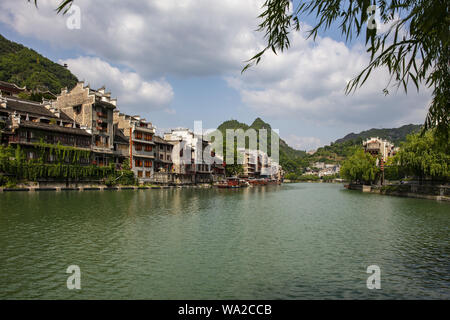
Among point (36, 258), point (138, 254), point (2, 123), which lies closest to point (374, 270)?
point (138, 254)

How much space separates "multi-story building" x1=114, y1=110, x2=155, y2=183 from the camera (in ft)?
229

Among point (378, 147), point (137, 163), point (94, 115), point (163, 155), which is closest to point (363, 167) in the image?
point (163, 155)

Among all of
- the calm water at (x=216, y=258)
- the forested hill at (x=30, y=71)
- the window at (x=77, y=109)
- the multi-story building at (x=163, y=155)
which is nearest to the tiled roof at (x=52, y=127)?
the window at (x=77, y=109)

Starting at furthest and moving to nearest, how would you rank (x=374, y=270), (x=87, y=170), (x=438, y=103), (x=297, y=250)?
1. (x=87, y=170)
2. (x=297, y=250)
3. (x=374, y=270)
4. (x=438, y=103)

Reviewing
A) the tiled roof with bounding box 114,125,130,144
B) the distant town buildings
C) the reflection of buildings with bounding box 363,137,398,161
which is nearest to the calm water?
the distant town buildings

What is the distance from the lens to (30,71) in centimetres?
10425

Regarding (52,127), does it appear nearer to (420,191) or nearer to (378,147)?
(420,191)

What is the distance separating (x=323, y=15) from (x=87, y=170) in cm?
5811

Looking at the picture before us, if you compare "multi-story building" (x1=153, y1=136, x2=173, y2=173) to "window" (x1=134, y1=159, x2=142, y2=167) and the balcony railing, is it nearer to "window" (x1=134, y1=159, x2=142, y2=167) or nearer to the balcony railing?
"window" (x1=134, y1=159, x2=142, y2=167)

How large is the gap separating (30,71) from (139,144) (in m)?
61.2

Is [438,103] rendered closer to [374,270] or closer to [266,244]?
[374,270]

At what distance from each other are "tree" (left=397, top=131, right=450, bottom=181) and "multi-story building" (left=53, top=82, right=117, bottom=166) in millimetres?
53776

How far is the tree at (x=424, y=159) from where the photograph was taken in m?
45.0

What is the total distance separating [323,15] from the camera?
20.9 feet
